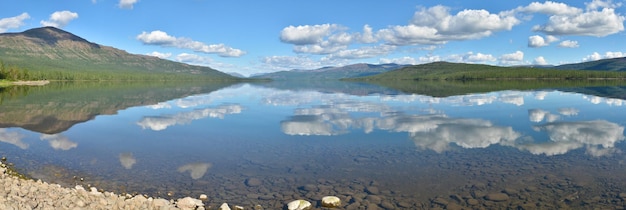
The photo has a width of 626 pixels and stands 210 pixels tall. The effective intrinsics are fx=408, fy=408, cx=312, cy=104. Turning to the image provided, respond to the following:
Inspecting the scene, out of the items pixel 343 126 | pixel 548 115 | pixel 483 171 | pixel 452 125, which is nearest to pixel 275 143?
pixel 343 126

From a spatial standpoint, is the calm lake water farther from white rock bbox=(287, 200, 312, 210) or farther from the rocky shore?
the rocky shore

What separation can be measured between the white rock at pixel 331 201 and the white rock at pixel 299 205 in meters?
0.65

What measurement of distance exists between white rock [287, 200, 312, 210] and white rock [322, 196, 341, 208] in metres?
0.65

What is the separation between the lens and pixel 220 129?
39281mm

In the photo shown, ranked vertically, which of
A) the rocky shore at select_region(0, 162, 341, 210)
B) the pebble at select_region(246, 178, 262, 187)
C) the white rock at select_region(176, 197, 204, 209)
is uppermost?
the rocky shore at select_region(0, 162, 341, 210)

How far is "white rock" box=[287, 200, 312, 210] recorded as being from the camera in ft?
52.9

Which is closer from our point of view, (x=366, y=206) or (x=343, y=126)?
(x=366, y=206)

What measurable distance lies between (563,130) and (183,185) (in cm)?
3182

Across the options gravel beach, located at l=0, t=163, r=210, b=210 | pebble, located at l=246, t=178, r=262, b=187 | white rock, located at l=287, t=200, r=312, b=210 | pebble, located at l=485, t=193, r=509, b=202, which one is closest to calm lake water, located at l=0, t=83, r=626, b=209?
pebble, located at l=485, t=193, r=509, b=202

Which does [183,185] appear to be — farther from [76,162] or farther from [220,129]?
[220,129]

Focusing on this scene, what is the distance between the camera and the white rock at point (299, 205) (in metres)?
16.1

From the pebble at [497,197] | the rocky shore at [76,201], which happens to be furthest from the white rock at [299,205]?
the pebble at [497,197]

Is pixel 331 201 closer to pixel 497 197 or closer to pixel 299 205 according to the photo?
pixel 299 205

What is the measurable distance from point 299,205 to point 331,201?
4.49 ft
